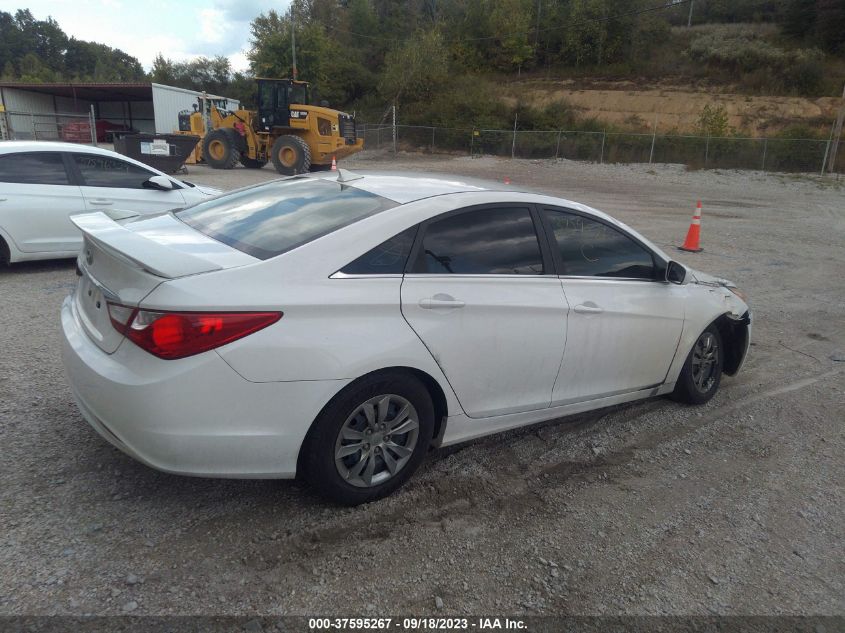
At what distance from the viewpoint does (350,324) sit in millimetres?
2863

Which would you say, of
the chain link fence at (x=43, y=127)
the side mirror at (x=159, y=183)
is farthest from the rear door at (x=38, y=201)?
the chain link fence at (x=43, y=127)

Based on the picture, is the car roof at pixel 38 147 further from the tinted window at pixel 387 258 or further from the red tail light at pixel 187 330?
the tinted window at pixel 387 258

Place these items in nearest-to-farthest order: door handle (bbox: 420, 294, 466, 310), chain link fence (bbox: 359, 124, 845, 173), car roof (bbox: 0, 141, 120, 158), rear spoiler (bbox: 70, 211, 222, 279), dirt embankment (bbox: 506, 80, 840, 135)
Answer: rear spoiler (bbox: 70, 211, 222, 279) → door handle (bbox: 420, 294, 466, 310) → car roof (bbox: 0, 141, 120, 158) → chain link fence (bbox: 359, 124, 845, 173) → dirt embankment (bbox: 506, 80, 840, 135)

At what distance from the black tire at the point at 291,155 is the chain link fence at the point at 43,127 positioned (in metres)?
7.31

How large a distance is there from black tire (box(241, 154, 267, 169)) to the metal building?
589 centimetres

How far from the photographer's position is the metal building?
25.7m

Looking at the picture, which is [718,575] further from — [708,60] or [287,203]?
[708,60]

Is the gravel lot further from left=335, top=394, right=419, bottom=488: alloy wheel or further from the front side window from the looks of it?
the front side window

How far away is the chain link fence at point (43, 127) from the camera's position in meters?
24.4

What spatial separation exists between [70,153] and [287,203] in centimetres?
515

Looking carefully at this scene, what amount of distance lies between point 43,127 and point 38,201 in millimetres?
22623

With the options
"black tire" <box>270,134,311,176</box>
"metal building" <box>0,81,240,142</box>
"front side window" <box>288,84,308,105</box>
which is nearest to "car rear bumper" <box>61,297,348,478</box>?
"black tire" <box>270,134,311,176</box>

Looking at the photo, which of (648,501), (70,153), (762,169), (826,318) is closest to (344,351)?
(648,501)

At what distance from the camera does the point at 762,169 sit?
3269 centimetres
